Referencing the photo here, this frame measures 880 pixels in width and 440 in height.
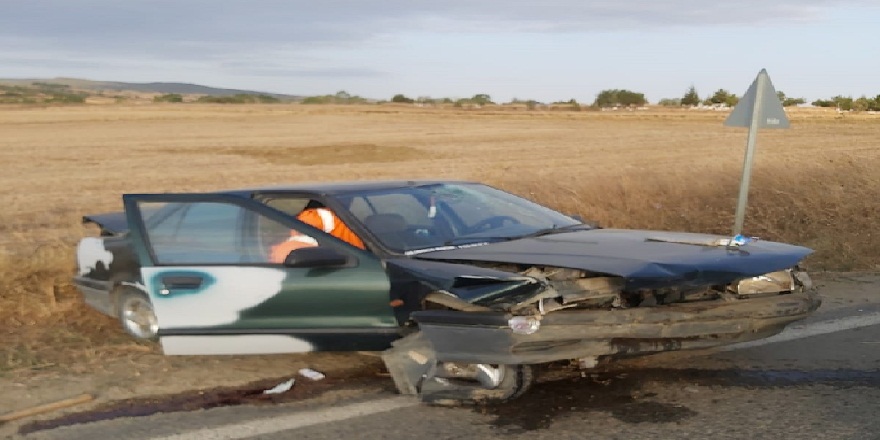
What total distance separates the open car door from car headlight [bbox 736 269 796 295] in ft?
6.40

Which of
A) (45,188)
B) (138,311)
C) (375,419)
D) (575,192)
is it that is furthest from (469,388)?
(45,188)

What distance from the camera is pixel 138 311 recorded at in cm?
653

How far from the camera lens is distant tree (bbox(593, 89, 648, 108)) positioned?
413 ft

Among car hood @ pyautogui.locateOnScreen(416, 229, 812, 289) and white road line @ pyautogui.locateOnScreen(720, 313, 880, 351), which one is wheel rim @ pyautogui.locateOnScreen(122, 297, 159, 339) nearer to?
car hood @ pyautogui.locateOnScreen(416, 229, 812, 289)

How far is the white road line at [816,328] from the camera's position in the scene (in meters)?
6.61

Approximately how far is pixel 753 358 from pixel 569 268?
1661 mm

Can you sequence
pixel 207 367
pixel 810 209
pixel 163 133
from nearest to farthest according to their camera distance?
1. pixel 207 367
2. pixel 810 209
3. pixel 163 133

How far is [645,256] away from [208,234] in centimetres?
245

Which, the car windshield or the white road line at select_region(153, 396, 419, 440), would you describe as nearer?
the white road line at select_region(153, 396, 419, 440)

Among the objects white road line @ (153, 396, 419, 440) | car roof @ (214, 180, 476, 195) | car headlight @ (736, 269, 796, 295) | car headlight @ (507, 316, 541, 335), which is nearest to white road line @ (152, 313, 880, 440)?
white road line @ (153, 396, 419, 440)

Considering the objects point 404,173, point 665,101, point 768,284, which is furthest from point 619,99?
point 768,284

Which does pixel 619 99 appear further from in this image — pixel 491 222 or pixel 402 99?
pixel 491 222

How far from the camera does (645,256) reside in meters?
5.44

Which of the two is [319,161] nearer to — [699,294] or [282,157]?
[282,157]
